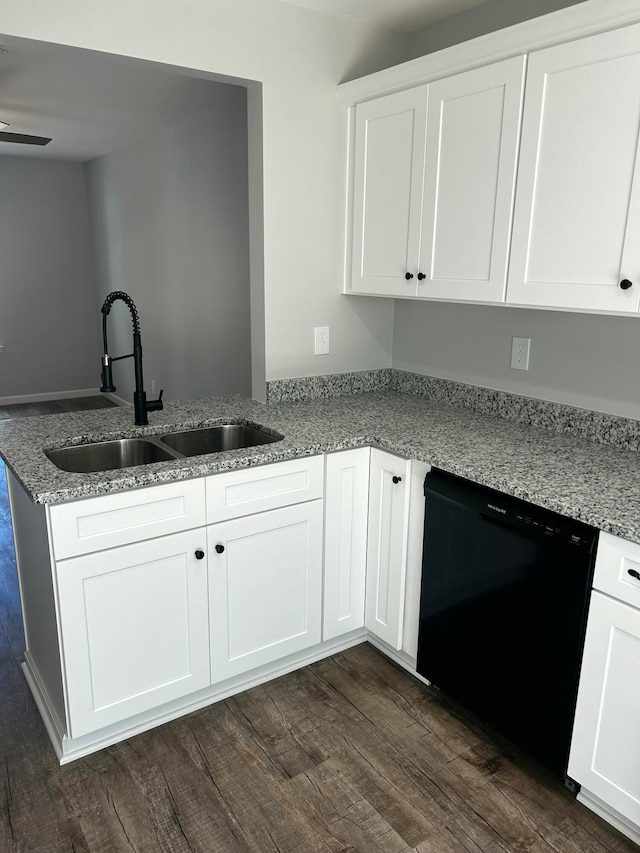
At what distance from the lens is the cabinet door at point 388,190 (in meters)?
2.34

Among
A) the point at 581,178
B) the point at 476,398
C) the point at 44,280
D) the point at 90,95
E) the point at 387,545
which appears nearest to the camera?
the point at 581,178

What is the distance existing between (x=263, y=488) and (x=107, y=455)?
564 millimetres

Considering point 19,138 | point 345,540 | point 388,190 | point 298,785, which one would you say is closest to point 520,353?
point 388,190

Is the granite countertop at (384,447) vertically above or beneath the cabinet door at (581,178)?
beneath

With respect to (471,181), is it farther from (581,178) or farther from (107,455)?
(107,455)

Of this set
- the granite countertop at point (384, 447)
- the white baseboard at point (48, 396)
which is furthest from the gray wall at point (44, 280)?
the granite countertop at point (384, 447)

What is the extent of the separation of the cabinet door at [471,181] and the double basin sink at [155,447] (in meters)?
0.84

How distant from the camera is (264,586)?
2184 mm

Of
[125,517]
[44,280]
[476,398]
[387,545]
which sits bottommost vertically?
[387,545]

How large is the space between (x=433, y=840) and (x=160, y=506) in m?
1.16

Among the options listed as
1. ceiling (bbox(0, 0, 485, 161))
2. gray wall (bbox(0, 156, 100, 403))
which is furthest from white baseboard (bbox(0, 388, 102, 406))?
ceiling (bbox(0, 0, 485, 161))

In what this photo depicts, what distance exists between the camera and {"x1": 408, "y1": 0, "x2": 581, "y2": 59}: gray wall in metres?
2.20

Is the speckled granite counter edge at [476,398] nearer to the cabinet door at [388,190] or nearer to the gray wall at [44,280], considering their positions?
→ the cabinet door at [388,190]

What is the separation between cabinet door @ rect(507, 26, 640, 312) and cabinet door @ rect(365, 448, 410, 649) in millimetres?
717
